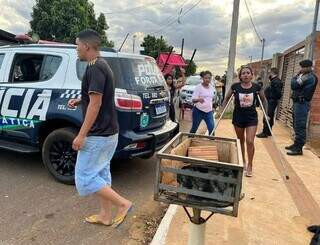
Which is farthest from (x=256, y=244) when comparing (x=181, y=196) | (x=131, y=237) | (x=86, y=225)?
(x=86, y=225)

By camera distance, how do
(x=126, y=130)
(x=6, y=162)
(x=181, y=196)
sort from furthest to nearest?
1. (x=6, y=162)
2. (x=126, y=130)
3. (x=181, y=196)

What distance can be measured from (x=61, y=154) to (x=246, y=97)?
2.77 m

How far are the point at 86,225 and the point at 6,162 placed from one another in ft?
9.11

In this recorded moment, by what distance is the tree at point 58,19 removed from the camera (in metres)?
24.3

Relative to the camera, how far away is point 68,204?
4.67 metres

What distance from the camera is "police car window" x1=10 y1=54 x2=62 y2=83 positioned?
537 cm

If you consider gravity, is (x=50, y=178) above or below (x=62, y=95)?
below

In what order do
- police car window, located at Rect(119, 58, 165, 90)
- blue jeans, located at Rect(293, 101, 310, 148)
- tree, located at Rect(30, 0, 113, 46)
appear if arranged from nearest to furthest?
police car window, located at Rect(119, 58, 165, 90) → blue jeans, located at Rect(293, 101, 310, 148) → tree, located at Rect(30, 0, 113, 46)

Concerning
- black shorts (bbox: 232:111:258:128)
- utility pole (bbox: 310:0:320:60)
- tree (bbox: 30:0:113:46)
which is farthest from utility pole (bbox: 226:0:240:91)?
tree (bbox: 30:0:113:46)

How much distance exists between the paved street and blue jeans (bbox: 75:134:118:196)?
1.68 feet

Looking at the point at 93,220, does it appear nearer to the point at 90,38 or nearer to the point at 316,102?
the point at 90,38

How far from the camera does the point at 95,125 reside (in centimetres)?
371

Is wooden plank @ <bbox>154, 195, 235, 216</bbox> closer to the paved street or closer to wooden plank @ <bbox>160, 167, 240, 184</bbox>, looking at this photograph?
wooden plank @ <bbox>160, 167, 240, 184</bbox>

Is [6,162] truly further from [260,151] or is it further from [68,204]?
[260,151]
